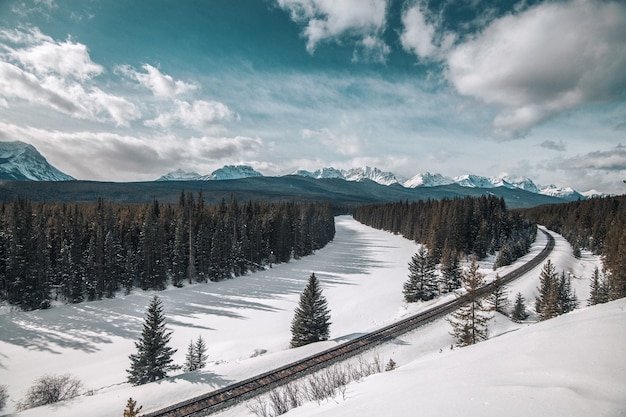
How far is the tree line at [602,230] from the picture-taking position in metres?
34.7

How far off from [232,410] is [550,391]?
15.6 metres

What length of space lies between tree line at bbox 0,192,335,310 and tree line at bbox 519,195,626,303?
5994cm

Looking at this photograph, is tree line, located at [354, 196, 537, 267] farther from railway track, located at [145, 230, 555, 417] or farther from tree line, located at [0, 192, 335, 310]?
tree line, located at [0, 192, 335, 310]

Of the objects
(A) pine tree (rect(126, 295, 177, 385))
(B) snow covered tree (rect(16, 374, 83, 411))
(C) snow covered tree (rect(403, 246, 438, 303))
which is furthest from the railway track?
(C) snow covered tree (rect(403, 246, 438, 303))

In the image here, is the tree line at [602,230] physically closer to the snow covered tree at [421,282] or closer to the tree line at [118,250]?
the snow covered tree at [421,282]

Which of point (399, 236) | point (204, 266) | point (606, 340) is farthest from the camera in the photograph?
point (399, 236)

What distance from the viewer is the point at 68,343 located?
31547 mm

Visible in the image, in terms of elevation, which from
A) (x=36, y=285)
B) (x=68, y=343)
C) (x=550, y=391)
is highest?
(x=550, y=391)

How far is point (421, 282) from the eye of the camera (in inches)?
1715

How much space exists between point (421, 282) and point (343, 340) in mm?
21612

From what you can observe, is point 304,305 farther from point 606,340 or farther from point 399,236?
point 399,236

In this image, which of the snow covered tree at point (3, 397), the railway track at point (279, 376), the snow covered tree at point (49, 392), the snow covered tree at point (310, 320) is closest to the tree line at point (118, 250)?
the snow covered tree at point (3, 397)

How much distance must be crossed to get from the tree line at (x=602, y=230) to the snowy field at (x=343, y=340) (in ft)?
21.8

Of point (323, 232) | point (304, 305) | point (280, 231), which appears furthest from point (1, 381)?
point (323, 232)
